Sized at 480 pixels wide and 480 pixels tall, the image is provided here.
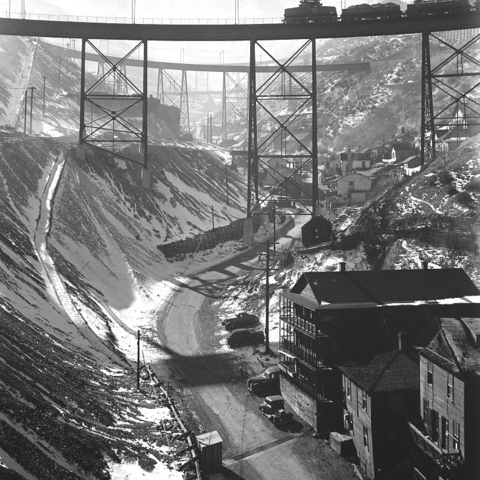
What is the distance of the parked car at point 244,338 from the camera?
2766cm

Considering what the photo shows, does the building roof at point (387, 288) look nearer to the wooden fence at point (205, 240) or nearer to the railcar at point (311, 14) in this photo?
the railcar at point (311, 14)

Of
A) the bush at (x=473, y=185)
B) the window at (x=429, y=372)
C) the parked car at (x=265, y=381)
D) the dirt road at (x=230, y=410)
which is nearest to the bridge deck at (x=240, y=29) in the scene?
the bush at (x=473, y=185)

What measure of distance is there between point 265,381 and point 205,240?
24.2 meters

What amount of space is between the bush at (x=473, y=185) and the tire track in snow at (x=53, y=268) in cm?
2013

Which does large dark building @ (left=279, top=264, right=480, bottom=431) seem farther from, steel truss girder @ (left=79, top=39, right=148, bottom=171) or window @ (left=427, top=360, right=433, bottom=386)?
steel truss girder @ (left=79, top=39, right=148, bottom=171)

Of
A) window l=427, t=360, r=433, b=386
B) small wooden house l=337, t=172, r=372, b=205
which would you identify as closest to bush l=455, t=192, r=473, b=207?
window l=427, t=360, r=433, b=386

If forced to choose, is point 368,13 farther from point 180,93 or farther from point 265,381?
point 180,93

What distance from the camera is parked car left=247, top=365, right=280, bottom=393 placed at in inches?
911

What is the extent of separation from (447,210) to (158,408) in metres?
19.2

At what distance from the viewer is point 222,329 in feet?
98.6

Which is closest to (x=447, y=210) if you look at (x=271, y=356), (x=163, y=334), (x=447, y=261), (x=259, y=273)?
(x=447, y=261)

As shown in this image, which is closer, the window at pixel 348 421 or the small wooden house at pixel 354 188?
the window at pixel 348 421

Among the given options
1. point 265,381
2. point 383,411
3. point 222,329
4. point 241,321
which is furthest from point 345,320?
point 222,329

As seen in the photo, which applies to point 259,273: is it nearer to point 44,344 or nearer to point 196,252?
point 196,252
